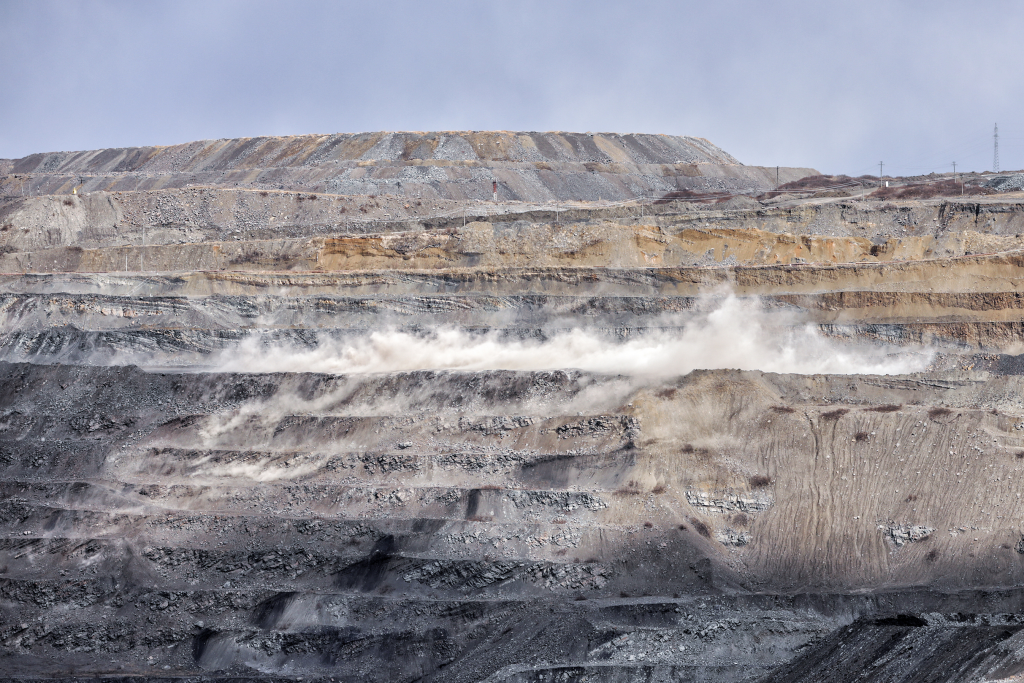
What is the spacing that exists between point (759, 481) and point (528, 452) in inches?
221

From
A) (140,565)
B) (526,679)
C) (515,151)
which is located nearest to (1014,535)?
(526,679)

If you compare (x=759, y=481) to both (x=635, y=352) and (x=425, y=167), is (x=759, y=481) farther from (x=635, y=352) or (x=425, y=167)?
(x=425, y=167)

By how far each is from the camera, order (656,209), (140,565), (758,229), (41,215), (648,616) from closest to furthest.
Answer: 1. (648,616)
2. (140,565)
3. (758,229)
4. (656,209)
5. (41,215)

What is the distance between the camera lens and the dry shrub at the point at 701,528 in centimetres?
2064

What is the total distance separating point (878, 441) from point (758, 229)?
18.1 m

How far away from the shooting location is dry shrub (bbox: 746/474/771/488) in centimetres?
2159

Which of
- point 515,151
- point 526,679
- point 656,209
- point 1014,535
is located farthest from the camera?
point 515,151

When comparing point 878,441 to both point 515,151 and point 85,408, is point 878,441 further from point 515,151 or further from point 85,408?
point 515,151

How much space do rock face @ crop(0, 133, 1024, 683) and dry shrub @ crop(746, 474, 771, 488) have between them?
4cm

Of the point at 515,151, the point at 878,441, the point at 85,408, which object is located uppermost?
the point at 515,151

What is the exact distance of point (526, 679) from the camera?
16.5m

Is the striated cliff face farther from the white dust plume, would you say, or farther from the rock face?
the white dust plume

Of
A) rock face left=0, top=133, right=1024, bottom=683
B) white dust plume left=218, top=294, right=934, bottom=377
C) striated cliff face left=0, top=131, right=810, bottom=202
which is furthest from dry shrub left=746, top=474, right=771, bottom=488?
striated cliff face left=0, top=131, right=810, bottom=202

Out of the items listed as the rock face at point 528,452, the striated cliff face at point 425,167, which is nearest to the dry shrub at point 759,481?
the rock face at point 528,452
